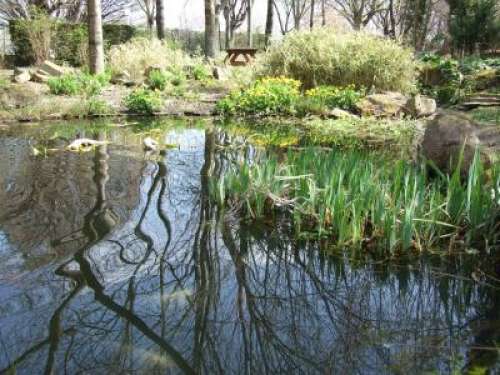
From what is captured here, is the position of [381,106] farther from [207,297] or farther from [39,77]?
[39,77]

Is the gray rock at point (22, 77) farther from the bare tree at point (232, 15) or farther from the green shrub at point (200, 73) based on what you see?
the bare tree at point (232, 15)

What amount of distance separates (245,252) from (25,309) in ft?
4.33

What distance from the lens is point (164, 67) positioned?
13.5 m

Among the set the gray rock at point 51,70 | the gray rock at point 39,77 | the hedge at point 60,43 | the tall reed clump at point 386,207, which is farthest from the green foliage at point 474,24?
the tall reed clump at point 386,207

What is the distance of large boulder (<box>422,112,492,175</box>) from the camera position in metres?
3.84

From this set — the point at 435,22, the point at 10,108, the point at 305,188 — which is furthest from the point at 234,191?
the point at 435,22

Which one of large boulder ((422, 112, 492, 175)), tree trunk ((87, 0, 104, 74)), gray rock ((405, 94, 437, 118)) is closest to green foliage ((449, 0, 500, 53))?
gray rock ((405, 94, 437, 118))

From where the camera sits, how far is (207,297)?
2479 mm

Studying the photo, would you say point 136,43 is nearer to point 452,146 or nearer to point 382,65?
point 382,65

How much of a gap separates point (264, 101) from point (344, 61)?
2.27 metres

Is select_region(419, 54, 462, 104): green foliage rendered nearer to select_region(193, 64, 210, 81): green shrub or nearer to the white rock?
select_region(193, 64, 210, 81): green shrub

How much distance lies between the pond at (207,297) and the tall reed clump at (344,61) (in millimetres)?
7561

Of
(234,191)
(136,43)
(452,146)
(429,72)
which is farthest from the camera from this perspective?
(136,43)

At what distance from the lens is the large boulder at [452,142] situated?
12.6 ft
